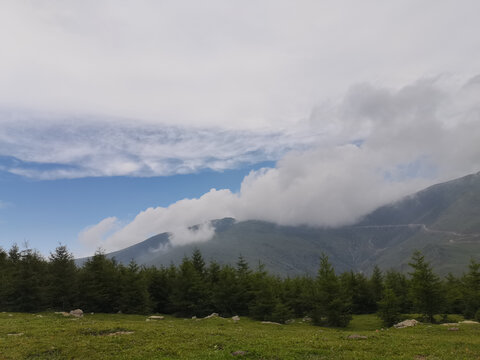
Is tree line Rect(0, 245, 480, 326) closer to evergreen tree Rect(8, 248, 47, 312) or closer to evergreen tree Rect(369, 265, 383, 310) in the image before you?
evergreen tree Rect(8, 248, 47, 312)

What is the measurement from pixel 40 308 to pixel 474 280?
84.6 metres

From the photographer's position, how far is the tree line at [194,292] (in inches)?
2082

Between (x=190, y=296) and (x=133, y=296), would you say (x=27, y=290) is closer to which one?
(x=133, y=296)

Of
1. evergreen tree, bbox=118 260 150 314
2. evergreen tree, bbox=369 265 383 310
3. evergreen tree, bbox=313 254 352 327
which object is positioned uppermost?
evergreen tree, bbox=118 260 150 314

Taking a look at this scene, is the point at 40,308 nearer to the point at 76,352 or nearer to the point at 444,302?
the point at 76,352

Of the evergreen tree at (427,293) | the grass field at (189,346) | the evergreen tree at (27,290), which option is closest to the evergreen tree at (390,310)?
the evergreen tree at (427,293)

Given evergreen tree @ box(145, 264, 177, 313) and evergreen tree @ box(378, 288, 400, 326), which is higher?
evergreen tree @ box(145, 264, 177, 313)

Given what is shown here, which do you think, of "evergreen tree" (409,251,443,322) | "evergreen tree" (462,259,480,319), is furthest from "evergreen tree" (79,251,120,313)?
"evergreen tree" (462,259,480,319)

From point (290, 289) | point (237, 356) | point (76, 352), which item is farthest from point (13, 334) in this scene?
point (290, 289)

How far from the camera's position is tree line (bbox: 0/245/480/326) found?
52875 mm

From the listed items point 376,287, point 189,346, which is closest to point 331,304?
point 189,346

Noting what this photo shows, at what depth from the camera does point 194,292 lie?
208 feet

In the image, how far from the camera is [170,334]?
2705 centimetres

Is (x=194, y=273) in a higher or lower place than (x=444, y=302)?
higher
